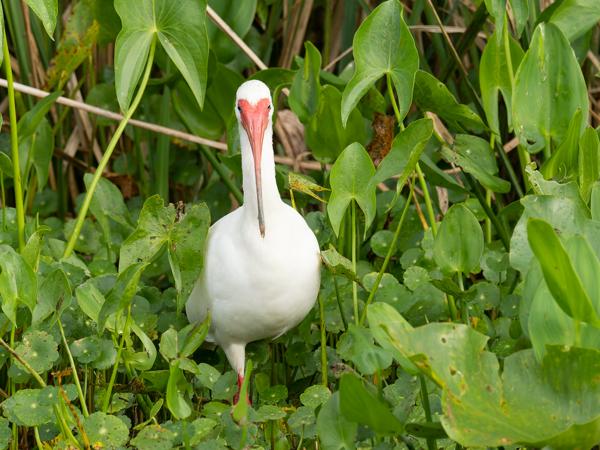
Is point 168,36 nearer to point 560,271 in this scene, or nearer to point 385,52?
point 385,52

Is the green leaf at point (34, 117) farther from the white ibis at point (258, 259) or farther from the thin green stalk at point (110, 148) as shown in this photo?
the white ibis at point (258, 259)

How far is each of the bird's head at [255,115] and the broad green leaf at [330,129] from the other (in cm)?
23

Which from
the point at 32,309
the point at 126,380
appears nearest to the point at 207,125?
the point at 126,380

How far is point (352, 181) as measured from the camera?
8.21ft

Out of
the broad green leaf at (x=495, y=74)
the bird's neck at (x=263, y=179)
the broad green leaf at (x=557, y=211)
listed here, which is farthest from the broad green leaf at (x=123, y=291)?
the broad green leaf at (x=495, y=74)

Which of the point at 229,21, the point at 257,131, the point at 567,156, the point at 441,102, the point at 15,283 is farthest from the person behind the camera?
the point at 229,21

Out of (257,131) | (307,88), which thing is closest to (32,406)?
(257,131)

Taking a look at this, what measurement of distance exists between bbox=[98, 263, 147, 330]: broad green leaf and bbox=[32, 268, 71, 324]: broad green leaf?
135mm

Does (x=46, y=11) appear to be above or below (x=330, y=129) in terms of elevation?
above

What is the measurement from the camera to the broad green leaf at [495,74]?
2.65 metres

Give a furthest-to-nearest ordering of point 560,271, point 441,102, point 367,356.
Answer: point 441,102
point 367,356
point 560,271

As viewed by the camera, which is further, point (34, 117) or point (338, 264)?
point (34, 117)

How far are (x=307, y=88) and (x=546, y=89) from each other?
578 mm

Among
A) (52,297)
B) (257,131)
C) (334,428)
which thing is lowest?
(334,428)
